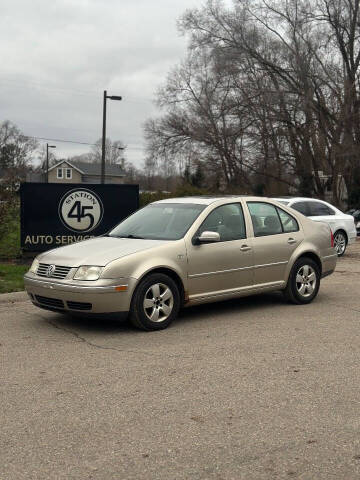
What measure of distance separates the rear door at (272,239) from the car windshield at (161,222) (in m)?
0.89

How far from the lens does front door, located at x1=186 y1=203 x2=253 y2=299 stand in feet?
23.8

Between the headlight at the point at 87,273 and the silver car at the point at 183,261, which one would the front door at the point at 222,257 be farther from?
the headlight at the point at 87,273

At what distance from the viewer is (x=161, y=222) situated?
25.5 feet

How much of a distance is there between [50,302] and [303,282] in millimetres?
3693

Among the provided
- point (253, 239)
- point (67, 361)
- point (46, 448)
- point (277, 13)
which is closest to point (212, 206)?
point (253, 239)

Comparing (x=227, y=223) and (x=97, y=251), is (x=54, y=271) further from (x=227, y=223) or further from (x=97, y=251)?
(x=227, y=223)

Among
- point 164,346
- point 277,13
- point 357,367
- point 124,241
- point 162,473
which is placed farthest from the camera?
point 277,13

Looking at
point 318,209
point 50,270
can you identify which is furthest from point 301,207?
point 50,270

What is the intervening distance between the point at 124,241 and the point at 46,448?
3839 millimetres

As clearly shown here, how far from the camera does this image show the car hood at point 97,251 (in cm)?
668

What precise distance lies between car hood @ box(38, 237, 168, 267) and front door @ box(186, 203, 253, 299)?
51cm

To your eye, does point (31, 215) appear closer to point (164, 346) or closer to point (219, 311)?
point (219, 311)

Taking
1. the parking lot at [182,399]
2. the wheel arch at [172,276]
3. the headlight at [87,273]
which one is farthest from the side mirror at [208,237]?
the headlight at [87,273]

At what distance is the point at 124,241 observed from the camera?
7344 millimetres
